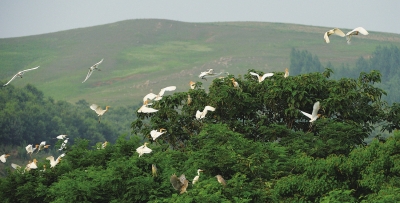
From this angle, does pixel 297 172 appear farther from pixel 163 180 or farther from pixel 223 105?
pixel 223 105

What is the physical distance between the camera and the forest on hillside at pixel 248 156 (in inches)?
763

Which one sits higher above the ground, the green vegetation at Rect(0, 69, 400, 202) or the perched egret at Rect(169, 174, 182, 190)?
the perched egret at Rect(169, 174, 182, 190)

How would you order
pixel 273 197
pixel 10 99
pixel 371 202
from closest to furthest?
pixel 371 202 → pixel 273 197 → pixel 10 99

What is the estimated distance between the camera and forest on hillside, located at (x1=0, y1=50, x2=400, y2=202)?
19375mm

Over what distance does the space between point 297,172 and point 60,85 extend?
543 feet

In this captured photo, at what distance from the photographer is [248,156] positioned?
73.8 feet

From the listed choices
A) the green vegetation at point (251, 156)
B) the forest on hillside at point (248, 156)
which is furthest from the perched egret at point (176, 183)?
the green vegetation at point (251, 156)

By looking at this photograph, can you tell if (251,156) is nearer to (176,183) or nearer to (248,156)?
(248,156)

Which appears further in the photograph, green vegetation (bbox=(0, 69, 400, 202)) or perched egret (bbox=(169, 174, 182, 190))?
green vegetation (bbox=(0, 69, 400, 202))

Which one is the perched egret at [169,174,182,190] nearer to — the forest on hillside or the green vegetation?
the forest on hillside

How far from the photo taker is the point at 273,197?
19312 millimetres

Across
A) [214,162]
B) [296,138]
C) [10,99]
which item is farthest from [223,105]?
[10,99]

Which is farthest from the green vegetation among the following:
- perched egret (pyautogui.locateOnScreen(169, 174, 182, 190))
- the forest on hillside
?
perched egret (pyautogui.locateOnScreen(169, 174, 182, 190))

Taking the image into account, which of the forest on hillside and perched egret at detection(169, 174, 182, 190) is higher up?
perched egret at detection(169, 174, 182, 190)
